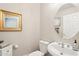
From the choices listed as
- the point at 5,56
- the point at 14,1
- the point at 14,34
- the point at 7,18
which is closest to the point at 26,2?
the point at 14,1

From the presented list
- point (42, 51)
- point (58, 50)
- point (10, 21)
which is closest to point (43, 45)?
point (42, 51)

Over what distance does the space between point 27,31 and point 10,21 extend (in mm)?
208

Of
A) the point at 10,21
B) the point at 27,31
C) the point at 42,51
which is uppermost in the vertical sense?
the point at 10,21

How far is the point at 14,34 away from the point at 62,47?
20.9 inches

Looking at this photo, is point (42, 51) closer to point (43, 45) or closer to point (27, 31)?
point (43, 45)

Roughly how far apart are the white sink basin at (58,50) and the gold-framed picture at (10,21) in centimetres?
39

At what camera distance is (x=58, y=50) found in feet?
4.94

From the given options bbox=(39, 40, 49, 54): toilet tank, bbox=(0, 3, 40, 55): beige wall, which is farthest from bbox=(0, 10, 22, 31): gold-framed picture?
bbox=(39, 40, 49, 54): toilet tank

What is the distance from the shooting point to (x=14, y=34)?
150 centimetres

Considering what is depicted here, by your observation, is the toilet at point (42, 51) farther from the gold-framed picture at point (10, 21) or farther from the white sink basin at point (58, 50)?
the gold-framed picture at point (10, 21)

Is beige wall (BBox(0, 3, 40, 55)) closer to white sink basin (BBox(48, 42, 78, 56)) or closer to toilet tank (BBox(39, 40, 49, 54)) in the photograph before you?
toilet tank (BBox(39, 40, 49, 54))

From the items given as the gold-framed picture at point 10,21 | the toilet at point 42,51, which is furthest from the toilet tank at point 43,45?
the gold-framed picture at point 10,21

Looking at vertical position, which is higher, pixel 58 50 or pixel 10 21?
pixel 10 21

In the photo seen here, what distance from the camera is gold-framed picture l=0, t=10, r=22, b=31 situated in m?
1.47
